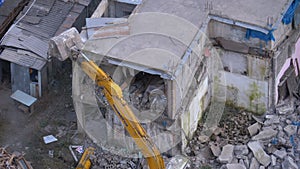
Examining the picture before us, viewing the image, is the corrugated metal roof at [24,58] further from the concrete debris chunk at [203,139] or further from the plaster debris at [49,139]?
the concrete debris chunk at [203,139]

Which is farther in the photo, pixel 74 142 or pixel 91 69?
pixel 74 142

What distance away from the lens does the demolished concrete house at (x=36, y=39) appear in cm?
3195

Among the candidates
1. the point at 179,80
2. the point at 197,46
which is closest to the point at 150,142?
the point at 179,80

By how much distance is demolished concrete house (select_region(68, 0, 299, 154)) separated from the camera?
2820 centimetres

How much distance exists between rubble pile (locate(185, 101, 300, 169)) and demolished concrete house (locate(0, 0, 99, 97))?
7199 mm

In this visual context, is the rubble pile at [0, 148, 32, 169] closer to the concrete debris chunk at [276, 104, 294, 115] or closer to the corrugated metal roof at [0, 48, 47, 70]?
the corrugated metal roof at [0, 48, 47, 70]

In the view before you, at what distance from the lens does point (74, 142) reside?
99.5ft

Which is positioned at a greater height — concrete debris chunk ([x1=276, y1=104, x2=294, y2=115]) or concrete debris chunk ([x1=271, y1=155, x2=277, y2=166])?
concrete debris chunk ([x1=276, y1=104, x2=294, y2=115])

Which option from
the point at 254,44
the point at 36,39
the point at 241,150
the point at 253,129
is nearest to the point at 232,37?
the point at 254,44

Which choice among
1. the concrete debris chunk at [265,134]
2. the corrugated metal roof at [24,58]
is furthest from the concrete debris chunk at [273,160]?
the corrugated metal roof at [24,58]

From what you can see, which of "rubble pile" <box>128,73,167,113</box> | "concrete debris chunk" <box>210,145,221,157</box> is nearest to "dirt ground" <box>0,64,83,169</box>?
"rubble pile" <box>128,73,167,113</box>

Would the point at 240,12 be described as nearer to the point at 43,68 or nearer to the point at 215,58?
the point at 215,58

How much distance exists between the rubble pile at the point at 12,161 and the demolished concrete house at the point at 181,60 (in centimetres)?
309

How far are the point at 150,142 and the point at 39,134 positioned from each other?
6491mm
